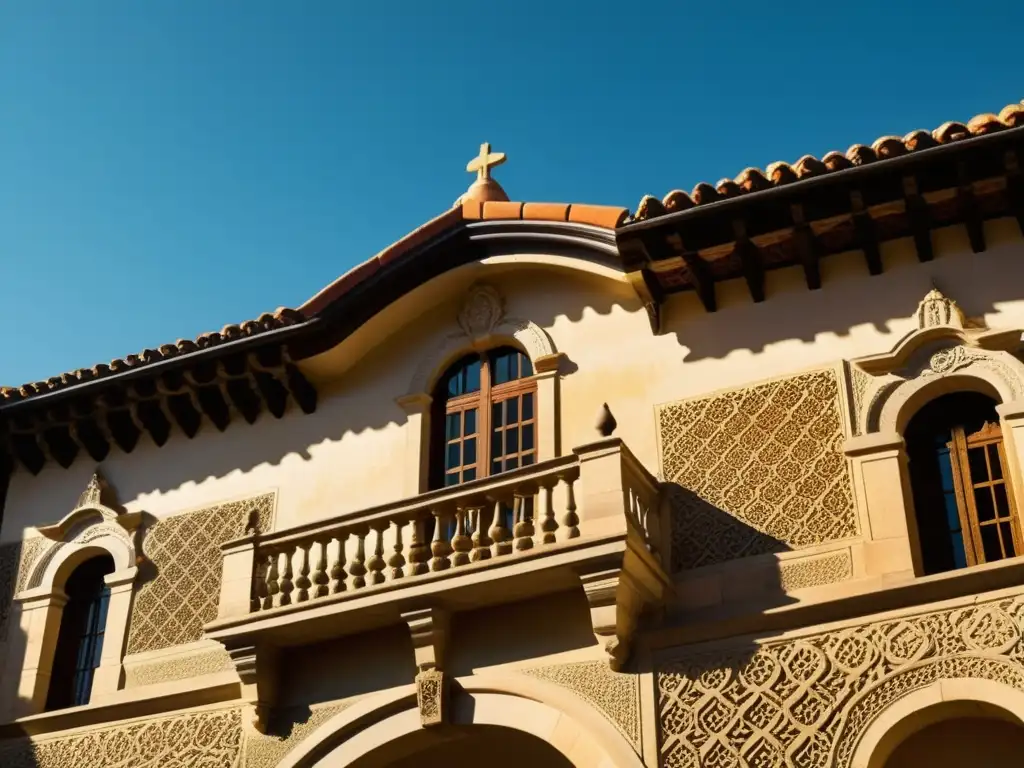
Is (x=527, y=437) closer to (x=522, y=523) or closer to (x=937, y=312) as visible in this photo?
(x=522, y=523)

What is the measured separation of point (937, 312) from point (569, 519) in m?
3.04

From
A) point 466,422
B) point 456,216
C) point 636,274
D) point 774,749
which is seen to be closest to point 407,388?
Result: point 466,422

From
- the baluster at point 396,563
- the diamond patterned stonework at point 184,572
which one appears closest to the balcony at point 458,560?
the baluster at point 396,563

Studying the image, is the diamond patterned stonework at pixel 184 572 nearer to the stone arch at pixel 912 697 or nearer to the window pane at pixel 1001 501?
the stone arch at pixel 912 697

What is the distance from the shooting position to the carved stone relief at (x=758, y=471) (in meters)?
10.4

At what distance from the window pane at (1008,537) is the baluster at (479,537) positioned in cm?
357

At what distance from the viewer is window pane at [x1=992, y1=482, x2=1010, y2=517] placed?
10.0 m

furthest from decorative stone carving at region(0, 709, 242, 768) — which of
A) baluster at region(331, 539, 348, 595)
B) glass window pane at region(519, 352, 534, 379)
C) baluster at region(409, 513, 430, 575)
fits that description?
glass window pane at region(519, 352, 534, 379)

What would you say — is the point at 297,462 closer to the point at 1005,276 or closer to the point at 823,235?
the point at 823,235

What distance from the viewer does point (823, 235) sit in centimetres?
1112

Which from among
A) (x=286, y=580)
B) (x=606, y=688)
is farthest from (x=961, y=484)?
(x=286, y=580)

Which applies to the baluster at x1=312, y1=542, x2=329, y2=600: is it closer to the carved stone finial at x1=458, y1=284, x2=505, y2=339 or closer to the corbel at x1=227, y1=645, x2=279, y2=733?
the corbel at x1=227, y1=645, x2=279, y2=733

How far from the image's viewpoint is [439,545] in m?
10.9

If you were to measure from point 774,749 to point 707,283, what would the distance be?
373 centimetres
